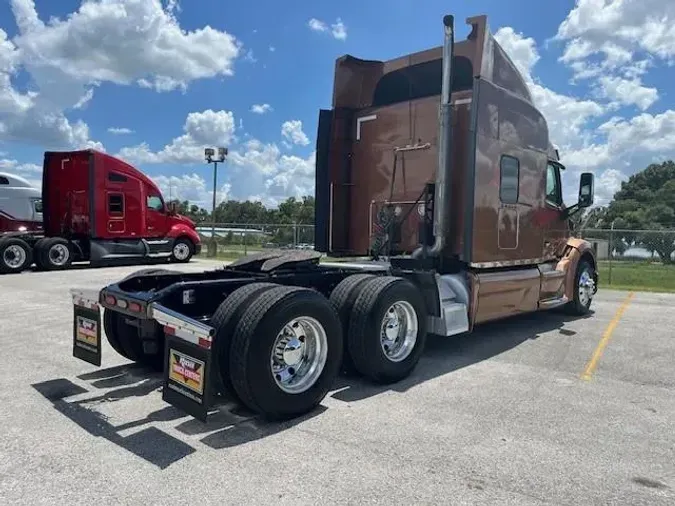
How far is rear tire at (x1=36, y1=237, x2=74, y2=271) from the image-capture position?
16.8m

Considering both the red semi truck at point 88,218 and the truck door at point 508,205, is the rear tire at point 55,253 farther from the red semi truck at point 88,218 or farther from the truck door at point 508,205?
the truck door at point 508,205

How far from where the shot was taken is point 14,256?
16391 millimetres

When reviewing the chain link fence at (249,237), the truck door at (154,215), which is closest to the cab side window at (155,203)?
the truck door at (154,215)

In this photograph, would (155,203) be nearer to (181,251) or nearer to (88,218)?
(181,251)

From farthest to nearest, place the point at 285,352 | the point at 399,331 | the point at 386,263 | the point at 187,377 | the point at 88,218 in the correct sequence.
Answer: the point at 88,218
the point at 386,263
the point at 399,331
the point at 285,352
the point at 187,377

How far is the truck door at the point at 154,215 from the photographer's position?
762 inches

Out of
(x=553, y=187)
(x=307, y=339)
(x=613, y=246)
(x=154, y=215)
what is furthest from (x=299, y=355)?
(x=613, y=246)

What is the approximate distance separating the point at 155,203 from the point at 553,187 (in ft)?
48.9

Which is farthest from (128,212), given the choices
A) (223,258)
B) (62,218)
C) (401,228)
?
(401,228)

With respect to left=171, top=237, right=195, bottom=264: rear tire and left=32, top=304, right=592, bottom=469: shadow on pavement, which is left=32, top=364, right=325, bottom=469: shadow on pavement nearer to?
left=32, top=304, right=592, bottom=469: shadow on pavement

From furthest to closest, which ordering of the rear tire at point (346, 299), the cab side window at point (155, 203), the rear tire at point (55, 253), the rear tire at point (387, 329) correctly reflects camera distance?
1. the cab side window at point (155, 203)
2. the rear tire at point (55, 253)
3. the rear tire at point (346, 299)
4. the rear tire at point (387, 329)

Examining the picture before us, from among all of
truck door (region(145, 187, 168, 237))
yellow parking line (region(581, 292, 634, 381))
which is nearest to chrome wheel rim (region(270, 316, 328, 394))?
yellow parking line (region(581, 292, 634, 381))

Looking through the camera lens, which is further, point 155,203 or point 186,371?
point 155,203

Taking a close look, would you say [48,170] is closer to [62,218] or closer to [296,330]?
[62,218]
